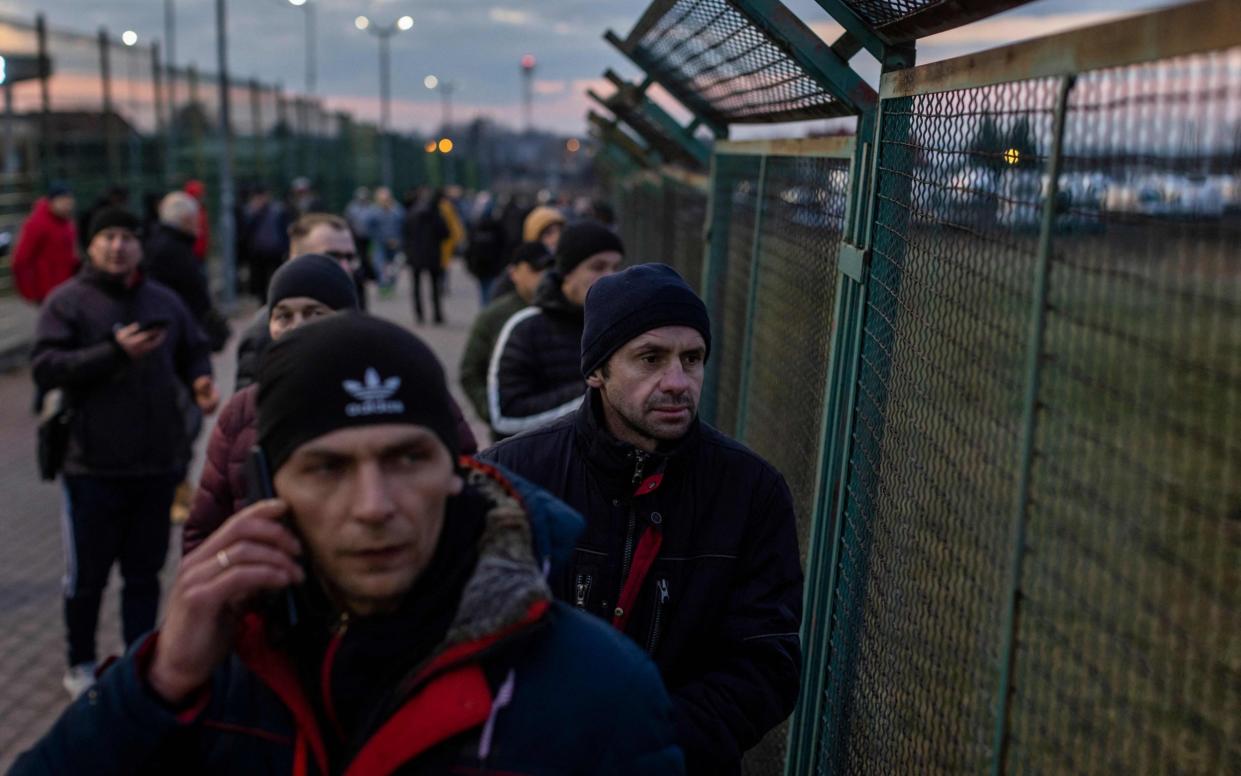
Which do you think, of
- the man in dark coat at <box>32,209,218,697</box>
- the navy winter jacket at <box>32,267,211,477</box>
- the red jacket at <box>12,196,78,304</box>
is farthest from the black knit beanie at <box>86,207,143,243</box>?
the red jacket at <box>12,196,78,304</box>

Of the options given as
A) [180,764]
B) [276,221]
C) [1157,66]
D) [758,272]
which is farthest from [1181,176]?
[276,221]

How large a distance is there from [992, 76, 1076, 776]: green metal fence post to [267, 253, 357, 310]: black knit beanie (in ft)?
9.55

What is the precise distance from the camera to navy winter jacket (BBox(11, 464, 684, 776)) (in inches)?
71.3

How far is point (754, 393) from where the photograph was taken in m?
5.23

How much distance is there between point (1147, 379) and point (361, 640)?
1.02 metres

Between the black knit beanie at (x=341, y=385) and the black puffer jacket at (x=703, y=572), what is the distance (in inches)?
43.7

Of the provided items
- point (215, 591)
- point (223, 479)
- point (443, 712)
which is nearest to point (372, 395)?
point (215, 591)

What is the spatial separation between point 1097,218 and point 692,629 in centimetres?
153

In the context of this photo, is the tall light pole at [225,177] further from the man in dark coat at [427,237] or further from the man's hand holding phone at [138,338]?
the man's hand holding phone at [138,338]

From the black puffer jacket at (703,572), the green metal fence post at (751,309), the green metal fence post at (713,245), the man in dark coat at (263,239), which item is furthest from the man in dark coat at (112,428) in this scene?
the man in dark coat at (263,239)

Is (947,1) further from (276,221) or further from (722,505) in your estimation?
(276,221)

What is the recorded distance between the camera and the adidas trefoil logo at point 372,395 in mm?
1898

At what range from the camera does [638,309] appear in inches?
129

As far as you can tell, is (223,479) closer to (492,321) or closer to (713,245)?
(492,321)
